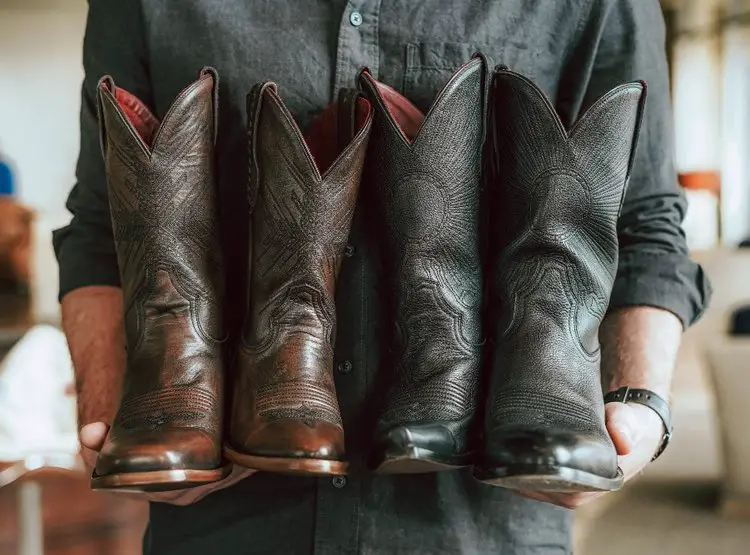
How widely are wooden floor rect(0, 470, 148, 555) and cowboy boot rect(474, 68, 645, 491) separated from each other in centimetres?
179

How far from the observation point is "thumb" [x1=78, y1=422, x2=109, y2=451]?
2.62ft

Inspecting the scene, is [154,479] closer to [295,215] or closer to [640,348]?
[295,215]

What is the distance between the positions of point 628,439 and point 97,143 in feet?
1.94

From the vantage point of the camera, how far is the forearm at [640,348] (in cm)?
85

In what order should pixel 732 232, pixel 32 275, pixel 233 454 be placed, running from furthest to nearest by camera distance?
pixel 732 232, pixel 32 275, pixel 233 454

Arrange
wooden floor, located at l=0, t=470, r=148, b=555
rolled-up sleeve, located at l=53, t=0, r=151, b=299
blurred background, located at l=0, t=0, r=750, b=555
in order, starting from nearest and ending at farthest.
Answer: rolled-up sleeve, located at l=53, t=0, r=151, b=299 → blurred background, located at l=0, t=0, r=750, b=555 → wooden floor, located at l=0, t=470, r=148, b=555

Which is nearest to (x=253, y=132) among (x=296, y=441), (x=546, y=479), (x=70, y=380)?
(x=296, y=441)

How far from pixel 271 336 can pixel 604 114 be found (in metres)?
0.34

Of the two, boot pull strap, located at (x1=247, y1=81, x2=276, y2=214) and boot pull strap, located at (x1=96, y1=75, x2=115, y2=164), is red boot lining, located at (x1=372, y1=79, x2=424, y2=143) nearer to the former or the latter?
boot pull strap, located at (x1=247, y1=81, x2=276, y2=214)

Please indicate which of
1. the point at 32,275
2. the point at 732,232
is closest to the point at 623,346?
the point at 32,275

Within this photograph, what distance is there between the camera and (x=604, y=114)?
749 millimetres

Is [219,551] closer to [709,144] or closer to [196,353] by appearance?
[196,353]

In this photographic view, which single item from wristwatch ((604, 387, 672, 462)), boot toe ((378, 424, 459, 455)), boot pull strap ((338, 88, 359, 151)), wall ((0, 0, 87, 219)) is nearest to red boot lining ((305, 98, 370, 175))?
boot pull strap ((338, 88, 359, 151))

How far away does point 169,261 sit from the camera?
77cm
